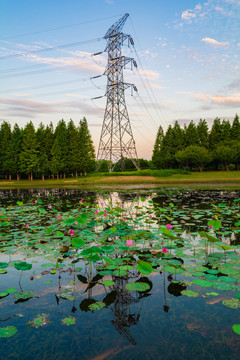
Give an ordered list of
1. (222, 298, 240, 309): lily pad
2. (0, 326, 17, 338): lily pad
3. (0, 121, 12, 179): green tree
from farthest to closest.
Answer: (0, 121, 12, 179): green tree → (222, 298, 240, 309): lily pad → (0, 326, 17, 338): lily pad

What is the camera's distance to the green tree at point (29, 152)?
137ft

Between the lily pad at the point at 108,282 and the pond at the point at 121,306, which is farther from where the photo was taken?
the lily pad at the point at 108,282

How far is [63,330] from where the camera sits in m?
2.37

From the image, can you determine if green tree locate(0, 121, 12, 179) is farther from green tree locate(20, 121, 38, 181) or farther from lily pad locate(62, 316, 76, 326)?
lily pad locate(62, 316, 76, 326)

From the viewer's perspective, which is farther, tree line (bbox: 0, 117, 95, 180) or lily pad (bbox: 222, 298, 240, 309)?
tree line (bbox: 0, 117, 95, 180)

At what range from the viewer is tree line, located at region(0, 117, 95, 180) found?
4234 cm

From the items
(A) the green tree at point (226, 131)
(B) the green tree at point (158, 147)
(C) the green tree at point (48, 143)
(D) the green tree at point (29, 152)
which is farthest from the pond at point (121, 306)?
(A) the green tree at point (226, 131)

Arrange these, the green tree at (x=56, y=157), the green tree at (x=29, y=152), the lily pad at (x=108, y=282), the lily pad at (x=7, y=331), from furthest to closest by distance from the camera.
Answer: the green tree at (x=56, y=157) < the green tree at (x=29, y=152) < the lily pad at (x=108, y=282) < the lily pad at (x=7, y=331)

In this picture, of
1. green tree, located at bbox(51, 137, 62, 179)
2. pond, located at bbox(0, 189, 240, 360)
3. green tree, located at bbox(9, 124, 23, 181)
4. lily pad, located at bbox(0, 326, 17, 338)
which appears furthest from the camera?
green tree, located at bbox(9, 124, 23, 181)

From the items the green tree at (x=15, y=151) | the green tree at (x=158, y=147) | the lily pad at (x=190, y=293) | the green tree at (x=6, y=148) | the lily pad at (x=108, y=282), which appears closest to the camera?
the lily pad at (x=190, y=293)

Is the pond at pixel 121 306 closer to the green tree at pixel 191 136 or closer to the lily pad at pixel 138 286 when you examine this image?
the lily pad at pixel 138 286

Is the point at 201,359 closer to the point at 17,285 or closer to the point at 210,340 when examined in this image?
the point at 210,340

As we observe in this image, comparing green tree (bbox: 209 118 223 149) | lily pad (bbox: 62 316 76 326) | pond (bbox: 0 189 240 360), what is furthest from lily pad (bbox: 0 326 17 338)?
green tree (bbox: 209 118 223 149)

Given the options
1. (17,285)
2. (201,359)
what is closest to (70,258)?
(17,285)
